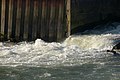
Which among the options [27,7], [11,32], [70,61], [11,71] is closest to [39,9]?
[27,7]

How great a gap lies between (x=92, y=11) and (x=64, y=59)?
7.35 m

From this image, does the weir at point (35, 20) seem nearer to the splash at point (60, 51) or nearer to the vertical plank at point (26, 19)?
the vertical plank at point (26, 19)

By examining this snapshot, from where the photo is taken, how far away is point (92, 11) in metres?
22.4

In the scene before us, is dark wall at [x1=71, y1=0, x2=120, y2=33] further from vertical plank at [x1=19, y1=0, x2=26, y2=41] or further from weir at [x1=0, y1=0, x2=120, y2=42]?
vertical plank at [x1=19, y1=0, x2=26, y2=41]

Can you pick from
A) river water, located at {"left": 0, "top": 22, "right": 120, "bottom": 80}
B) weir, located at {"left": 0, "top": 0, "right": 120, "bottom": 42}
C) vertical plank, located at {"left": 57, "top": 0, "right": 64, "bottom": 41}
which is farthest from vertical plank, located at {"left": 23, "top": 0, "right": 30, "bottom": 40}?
vertical plank, located at {"left": 57, "top": 0, "right": 64, "bottom": 41}

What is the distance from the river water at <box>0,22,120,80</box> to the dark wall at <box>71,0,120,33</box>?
0.90m

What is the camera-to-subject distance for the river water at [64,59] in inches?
528

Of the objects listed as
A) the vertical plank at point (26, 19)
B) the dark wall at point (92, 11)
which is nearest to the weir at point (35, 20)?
the vertical plank at point (26, 19)

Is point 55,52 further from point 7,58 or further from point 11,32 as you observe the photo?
point 11,32

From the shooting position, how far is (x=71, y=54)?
16.5m

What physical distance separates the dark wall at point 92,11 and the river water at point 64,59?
35.4 inches

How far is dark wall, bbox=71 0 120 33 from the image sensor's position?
806 inches

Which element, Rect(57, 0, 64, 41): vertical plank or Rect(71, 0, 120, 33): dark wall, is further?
Rect(71, 0, 120, 33): dark wall

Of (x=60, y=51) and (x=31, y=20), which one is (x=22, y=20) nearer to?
(x=31, y=20)
